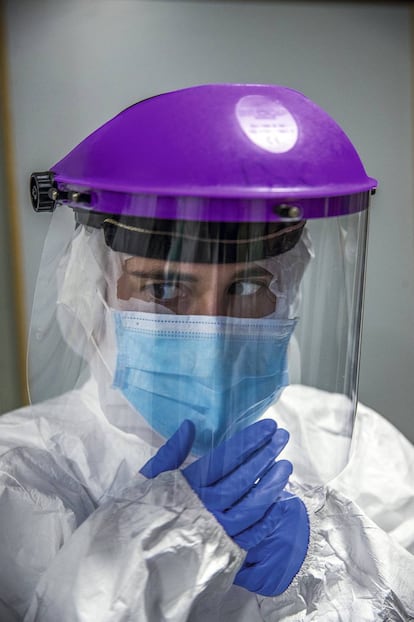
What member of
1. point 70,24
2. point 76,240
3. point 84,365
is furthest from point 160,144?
point 70,24

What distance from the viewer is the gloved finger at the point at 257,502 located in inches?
35.4

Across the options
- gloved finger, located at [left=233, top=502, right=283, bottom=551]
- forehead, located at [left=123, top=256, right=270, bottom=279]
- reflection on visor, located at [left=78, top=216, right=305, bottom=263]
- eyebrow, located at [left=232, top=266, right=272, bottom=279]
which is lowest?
gloved finger, located at [left=233, top=502, right=283, bottom=551]

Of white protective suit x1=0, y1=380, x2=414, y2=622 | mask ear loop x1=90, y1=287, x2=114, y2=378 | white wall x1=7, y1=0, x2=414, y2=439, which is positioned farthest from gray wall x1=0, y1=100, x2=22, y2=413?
mask ear loop x1=90, y1=287, x2=114, y2=378

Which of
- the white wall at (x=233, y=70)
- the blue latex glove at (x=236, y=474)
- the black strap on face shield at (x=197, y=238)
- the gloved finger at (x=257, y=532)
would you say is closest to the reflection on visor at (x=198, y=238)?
the black strap on face shield at (x=197, y=238)

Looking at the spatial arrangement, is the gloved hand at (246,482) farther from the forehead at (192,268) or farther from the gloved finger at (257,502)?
the forehead at (192,268)

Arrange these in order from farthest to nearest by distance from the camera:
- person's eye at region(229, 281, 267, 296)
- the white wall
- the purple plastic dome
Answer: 1. the white wall
2. person's eye at region(229, 281, 267, 296)
3. the purple plastic dome

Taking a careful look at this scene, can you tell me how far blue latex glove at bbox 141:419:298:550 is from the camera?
0.90m

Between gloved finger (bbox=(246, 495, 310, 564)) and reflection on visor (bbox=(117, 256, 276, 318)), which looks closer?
reflection on visor (bbox=(117, 256, 276, 318))

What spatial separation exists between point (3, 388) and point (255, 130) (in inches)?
35.4

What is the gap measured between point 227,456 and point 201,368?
0.40ft

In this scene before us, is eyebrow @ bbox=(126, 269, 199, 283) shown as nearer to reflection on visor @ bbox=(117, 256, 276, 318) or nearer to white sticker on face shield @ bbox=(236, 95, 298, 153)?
reflection on visor @ bbox=(117, 256, 276, 318)

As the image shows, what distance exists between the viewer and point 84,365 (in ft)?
3.30

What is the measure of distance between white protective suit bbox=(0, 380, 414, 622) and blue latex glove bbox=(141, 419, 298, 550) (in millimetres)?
20

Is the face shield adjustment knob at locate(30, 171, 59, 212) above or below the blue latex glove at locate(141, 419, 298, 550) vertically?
above
